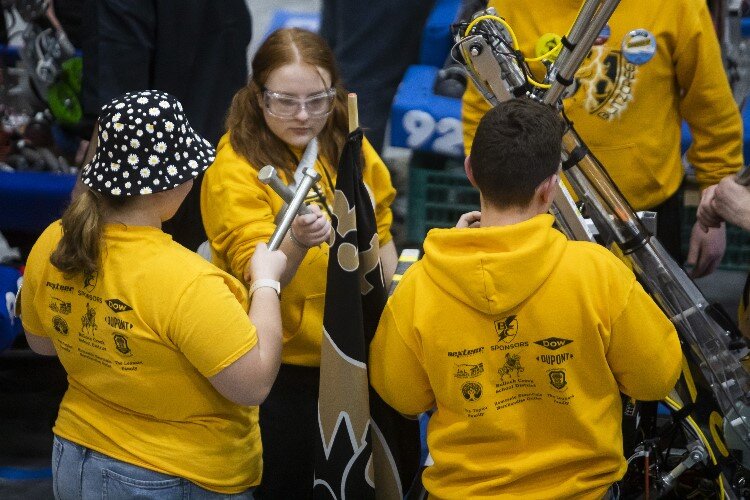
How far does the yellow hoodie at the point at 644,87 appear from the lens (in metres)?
2.74

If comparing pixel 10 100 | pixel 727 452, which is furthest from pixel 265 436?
pixel 10 100

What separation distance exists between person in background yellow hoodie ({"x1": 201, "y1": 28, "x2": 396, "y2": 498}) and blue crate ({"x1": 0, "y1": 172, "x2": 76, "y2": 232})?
1.73 metres

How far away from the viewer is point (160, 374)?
6.47ft

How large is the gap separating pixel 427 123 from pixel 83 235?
2.13 m

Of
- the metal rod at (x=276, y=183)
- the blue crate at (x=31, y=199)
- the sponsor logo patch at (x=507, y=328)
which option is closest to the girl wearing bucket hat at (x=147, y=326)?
the metal rod at (x=276, y=183)

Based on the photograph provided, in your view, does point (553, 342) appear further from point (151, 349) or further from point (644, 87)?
point (644, 87)

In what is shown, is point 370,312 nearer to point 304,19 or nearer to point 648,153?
point 648,153

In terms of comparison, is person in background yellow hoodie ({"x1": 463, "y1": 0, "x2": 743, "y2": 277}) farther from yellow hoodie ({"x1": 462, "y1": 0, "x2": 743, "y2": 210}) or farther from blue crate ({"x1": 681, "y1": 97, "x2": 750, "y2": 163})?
blue crate ({"x1": 681, "y1": 97, "x2": 750, "y2": 163})

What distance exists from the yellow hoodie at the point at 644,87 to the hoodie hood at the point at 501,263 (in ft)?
3.36

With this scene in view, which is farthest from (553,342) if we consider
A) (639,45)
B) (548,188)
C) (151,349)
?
(639,45)

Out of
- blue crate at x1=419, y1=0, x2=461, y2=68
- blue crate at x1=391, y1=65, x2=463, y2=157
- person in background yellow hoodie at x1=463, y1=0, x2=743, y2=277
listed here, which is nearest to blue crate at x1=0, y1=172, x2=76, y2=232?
blue crate at x1=391, y1=65, x2=463, y2=157

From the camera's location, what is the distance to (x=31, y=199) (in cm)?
411

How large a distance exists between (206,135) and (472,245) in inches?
85.9

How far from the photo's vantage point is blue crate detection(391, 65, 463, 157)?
3869mm
